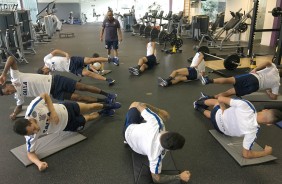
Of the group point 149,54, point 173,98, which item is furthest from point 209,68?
point 173,98

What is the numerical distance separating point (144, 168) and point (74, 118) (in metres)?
0.92

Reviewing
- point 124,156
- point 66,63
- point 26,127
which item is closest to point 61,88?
point 66,63

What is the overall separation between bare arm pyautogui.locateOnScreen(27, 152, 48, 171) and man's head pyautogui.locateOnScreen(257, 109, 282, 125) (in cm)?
176

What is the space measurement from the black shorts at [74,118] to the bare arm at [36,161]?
428 mm

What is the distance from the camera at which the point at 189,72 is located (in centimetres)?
383

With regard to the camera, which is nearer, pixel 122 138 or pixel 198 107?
pixel 122 138

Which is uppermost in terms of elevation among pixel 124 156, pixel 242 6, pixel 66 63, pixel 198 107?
pixel 242 6

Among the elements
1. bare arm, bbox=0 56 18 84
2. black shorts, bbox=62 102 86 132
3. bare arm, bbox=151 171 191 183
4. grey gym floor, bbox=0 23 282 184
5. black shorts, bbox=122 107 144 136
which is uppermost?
bare arm, bbox=0 56 18 84

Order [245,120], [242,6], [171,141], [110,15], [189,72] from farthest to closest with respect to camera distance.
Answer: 1. [242,6]
2. [110,15]
3. [189,72]
4. [245,120]
5. [171,141]

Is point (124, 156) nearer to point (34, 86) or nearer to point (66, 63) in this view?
point (34, 86)

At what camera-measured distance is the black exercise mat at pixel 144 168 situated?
1.85 metres

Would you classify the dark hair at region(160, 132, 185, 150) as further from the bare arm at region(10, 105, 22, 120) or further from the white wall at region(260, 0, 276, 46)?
the white wall at region(260, 0, 276, 46)

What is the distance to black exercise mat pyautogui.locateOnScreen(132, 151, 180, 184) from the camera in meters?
1.85

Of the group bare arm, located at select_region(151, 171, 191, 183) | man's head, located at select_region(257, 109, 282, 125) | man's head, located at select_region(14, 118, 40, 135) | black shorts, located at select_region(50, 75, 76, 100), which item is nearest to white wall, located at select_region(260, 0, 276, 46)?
man's head, located at select_region(257, 109, 282, 125)
